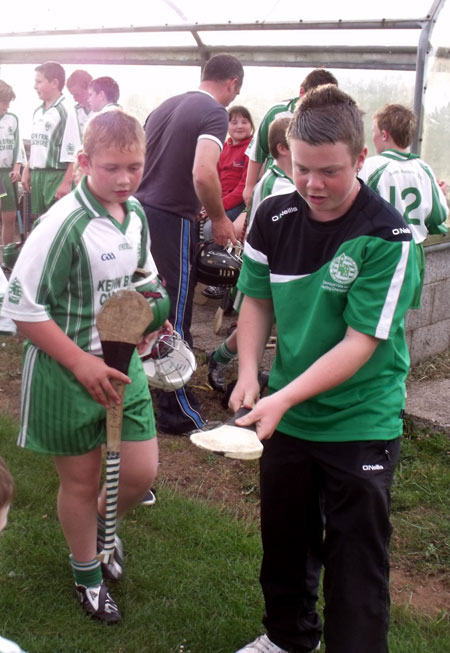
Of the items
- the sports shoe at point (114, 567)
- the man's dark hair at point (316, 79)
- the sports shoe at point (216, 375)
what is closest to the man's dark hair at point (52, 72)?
the man's dark hair at point (316, 79)

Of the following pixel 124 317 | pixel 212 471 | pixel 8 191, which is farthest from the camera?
pixel 8 191

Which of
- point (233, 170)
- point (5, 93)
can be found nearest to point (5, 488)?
point (233, 170)

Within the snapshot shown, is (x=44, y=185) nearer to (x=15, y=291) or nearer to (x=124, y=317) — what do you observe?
(x=15, y=291)

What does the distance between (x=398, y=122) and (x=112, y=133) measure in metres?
2.67

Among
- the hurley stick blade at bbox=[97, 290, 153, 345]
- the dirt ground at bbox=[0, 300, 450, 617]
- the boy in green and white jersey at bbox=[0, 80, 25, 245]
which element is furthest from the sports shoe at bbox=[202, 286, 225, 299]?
the hurley stick blade at bbox=[97, 290, 153, 345]

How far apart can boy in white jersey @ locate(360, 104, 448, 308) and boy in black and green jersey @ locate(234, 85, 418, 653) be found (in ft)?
8.19

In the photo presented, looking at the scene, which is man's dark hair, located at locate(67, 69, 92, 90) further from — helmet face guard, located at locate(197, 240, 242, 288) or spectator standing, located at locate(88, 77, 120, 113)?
helmet face guard, located at locate(197, 240, 242, 288)

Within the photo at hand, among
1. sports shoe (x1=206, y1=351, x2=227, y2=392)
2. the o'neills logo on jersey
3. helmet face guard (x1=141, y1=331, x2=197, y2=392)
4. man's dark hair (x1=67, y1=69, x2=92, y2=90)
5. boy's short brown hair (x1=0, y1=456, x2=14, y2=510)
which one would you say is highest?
man's dark hair (x1=67, y1=69, x2=92, y2=90)

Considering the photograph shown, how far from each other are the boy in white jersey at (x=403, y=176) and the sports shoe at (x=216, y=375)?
1.30 meters

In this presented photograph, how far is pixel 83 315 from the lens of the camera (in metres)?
2.49

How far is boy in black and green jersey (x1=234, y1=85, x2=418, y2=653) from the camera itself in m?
2.05

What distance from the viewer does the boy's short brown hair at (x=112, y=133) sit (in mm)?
2469

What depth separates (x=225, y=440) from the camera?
1.91 metres

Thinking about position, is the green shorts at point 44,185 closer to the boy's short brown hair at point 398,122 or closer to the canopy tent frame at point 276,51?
the canopy tent frame at point 276,51
